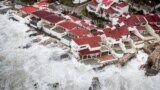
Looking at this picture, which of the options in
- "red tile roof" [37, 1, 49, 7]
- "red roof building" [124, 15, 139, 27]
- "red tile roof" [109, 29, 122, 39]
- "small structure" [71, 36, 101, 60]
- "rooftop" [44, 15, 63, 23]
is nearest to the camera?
"small structure" [71, 36, 101, 60]

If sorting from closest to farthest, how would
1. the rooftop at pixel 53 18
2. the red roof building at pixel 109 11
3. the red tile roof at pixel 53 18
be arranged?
the red tile roof at pixel 53 18 < the rooftop at pixel 53 18 < the red roof building at pixel 109 11

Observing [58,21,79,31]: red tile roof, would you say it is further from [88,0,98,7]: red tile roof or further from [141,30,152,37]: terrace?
[141,30,152,37]: terrace

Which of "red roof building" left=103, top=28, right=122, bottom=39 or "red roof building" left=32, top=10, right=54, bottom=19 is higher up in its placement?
"red roof building" left=103, top=28, right=122, bottom=39

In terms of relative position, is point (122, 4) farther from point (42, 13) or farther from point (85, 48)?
point (85, 48)

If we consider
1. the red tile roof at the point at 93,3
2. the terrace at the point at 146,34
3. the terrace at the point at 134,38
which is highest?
the red tile roof at the point at 93,3

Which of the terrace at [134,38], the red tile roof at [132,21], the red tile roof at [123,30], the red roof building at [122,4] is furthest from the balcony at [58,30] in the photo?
the red roof building at [122,4]

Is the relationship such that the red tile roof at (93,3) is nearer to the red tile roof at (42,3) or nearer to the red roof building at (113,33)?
the red tile roof at (42,3)

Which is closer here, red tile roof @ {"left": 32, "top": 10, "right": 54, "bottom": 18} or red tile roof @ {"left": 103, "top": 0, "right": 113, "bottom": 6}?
red tile roof @ {"left": 32, "top": 10, "right": 54, "bottom": 18}

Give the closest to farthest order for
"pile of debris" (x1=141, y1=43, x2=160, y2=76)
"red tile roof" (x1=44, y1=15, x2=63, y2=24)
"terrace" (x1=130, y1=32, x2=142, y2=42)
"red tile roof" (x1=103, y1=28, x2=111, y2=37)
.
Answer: "pile of debris" (x1=141, y1=43, x2=160, y2=76)
"red tile roof" (x1=103, y1=28, x2=111, y2=37)
"terrace" (x1=130, y1=32, x2=142, y2=42)
"red tile roof" (x1=44, y1=15, x2=63, y2=24)

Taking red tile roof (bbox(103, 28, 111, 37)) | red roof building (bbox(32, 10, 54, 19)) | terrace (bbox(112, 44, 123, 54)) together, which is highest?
red tile roof (bbox(103, 28, 111, 37))

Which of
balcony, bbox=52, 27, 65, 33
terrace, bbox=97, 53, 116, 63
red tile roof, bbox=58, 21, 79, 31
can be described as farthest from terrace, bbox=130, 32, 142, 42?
balcony, bbox=52, 27, 65, 33
